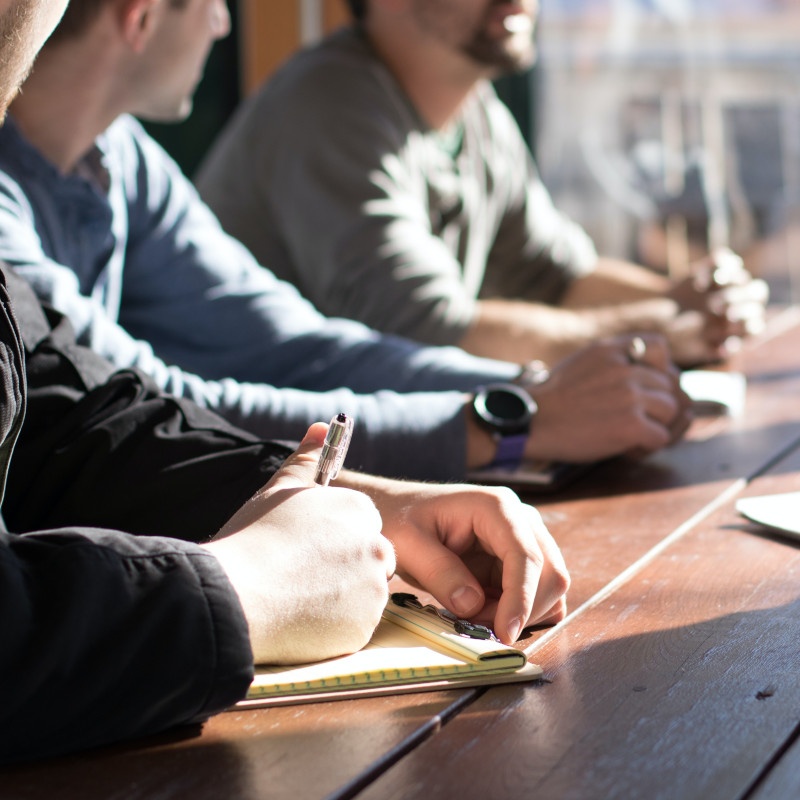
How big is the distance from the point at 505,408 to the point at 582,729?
709 millimetres

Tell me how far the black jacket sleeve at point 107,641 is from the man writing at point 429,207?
1304 mm

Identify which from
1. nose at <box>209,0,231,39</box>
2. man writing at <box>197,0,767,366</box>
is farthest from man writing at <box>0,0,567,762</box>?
man writing at <box>197,0,767,366</box>

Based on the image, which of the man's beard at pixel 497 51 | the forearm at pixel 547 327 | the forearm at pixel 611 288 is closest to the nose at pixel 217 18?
the forearm at pixel 547 327

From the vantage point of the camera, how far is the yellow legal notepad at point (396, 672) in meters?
0.75

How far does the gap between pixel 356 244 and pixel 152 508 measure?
1.07 metres

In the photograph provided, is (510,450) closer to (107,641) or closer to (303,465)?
(303,465)

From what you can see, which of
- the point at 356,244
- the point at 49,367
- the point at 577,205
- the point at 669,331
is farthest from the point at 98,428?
the point at 577,205

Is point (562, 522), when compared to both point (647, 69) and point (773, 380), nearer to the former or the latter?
point (773, 380)

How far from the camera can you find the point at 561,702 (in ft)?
2.39

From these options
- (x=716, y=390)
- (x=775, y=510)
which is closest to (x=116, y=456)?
(x=775, y=510)

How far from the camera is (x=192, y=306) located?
65.7 inches

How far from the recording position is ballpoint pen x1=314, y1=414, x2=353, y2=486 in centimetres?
86

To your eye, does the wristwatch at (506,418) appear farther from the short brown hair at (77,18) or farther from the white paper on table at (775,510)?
the short brown hair at (77,18)

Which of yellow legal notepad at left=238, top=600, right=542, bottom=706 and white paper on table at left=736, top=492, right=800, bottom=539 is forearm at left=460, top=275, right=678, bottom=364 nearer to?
white paper on table at left=736, top=492, right=800, bottom=539
